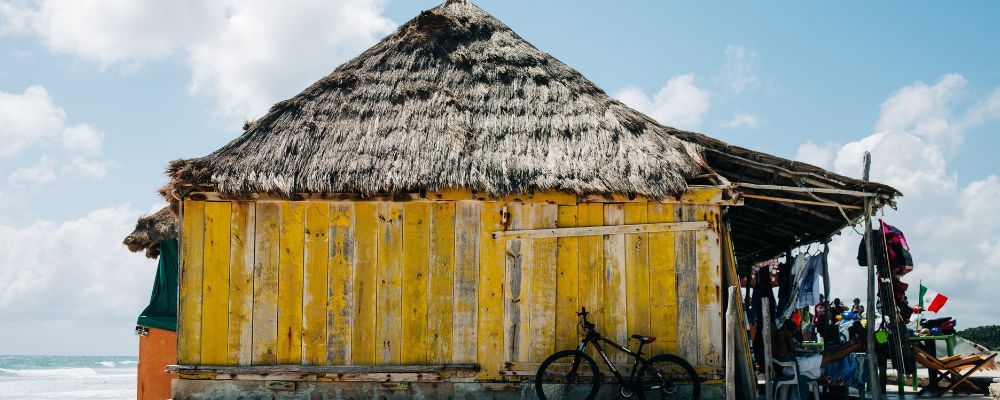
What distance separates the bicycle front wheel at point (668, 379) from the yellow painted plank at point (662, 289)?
186mm

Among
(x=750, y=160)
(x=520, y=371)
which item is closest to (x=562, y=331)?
(x=520, y=371)

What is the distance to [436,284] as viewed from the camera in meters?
8.29

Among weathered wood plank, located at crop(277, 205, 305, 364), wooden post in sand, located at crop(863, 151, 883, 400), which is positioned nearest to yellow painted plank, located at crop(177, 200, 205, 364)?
weathered wood plank, located at crop(277, 205, 305, 364)

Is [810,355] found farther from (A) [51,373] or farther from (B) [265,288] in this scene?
(A) [51,373]

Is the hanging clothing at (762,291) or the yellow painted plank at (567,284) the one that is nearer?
the yellow painted plank at (567,284)

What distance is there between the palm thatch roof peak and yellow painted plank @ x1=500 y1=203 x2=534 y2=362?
1.32ft

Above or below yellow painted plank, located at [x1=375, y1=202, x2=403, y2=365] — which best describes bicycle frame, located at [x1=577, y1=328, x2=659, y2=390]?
below

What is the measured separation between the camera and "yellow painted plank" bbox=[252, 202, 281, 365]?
830cm

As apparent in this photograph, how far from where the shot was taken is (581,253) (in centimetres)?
830

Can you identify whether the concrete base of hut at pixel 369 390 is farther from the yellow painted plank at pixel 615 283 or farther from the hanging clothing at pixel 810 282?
the hanging clothing at pixel 810 282

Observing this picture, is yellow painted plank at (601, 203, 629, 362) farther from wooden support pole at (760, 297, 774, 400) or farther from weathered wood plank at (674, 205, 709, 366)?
wooden support pole at (760, 297, 774, 400)

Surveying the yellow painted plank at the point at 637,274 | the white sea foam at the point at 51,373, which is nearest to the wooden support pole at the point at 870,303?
the yellow painted plank at the point at 637,274

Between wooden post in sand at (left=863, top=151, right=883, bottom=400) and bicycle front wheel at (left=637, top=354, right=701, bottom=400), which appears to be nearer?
bicycle front wheel at (left=637, top=354, right=701, bottom=400)

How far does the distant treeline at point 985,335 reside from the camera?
23031 mm
